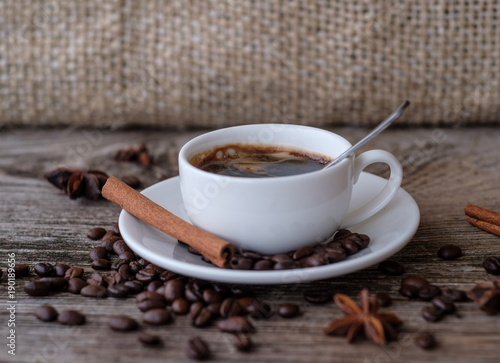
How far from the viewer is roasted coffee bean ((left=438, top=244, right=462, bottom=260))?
54.8 inches

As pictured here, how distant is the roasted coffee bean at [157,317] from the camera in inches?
45.1

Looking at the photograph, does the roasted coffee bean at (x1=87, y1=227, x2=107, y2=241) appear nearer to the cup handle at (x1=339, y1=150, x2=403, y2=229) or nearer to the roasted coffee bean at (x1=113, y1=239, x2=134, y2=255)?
the roasted coffee bean at (x1=113, y1=239, x2=134, y2=255)

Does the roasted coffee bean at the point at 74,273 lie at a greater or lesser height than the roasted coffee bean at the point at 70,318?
lesser

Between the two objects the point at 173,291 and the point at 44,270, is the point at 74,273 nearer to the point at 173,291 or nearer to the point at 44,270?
the point at 44,270

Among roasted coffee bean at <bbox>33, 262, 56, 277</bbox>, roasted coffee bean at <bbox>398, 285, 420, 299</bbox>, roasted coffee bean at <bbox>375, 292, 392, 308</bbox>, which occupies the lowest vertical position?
roasted coffee bean at <bbox>33, 262, 56, 277</bbox>

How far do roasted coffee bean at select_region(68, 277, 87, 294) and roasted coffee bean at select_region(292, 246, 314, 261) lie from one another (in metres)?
0.50

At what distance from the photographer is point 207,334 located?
3.67 ft

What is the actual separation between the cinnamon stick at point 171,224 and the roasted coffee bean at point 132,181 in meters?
0.41

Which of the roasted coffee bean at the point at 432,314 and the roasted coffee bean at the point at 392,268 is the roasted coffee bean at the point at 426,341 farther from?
the roasted coffee bean at the point at 392,268

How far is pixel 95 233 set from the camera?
159cm

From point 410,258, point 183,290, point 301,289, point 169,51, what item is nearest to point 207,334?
point 183,290

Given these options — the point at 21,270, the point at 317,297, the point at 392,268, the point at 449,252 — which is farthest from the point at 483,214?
the point at 21,270

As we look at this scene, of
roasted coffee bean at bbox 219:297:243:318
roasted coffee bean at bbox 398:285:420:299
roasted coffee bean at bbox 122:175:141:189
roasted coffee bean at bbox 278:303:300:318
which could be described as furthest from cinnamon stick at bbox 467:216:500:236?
roasted coffee bean at bbox 122:175:141:189

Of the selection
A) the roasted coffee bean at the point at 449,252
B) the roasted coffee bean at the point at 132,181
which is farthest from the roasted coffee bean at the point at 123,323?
the roasted coffee bean at the point at 132,181
